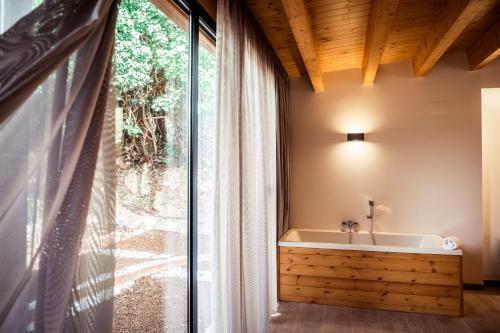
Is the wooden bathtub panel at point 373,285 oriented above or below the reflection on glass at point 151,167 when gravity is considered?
below

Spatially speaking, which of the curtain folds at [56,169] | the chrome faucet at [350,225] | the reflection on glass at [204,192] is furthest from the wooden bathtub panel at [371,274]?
the curtain folds at [56,169]

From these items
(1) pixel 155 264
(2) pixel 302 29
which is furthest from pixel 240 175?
(2) pixel 302 29

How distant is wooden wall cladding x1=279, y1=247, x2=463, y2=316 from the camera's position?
9.52 ft

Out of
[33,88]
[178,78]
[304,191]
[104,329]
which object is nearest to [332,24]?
[178,78]

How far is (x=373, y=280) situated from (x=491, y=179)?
7.24 ft

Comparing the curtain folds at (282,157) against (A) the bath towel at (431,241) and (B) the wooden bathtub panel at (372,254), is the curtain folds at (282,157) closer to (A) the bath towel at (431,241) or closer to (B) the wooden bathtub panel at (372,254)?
(B) the wooden bathtub panel at (372,254)

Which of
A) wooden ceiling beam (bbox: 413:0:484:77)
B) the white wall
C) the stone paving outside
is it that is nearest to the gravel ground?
the stone paving outside

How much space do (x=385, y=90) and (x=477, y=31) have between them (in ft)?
3.51

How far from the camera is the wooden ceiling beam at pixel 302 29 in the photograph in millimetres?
2129

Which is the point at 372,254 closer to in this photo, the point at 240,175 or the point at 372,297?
the point at 372,297

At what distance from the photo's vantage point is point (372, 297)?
10.1 feet

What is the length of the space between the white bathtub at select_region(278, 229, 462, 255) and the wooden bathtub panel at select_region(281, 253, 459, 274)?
0.10m

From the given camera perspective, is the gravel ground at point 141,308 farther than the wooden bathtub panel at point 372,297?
No

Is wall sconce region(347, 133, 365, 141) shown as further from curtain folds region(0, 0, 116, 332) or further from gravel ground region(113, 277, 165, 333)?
curtain folds region(0, 0, 116, 332)
